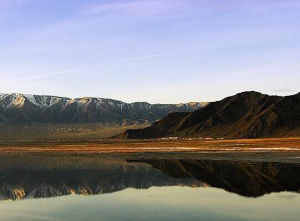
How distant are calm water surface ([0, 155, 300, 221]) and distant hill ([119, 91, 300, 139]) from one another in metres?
110

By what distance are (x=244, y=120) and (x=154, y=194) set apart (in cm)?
14577

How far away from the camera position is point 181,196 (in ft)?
95.8

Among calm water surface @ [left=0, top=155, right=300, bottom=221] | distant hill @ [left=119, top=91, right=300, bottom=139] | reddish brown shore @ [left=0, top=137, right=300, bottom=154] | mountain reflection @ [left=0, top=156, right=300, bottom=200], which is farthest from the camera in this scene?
distant hill @ [left=119, top=91, right=300, bottom=139]

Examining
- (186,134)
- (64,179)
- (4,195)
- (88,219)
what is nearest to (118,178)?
(64,179)

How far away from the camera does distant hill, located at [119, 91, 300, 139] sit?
155m

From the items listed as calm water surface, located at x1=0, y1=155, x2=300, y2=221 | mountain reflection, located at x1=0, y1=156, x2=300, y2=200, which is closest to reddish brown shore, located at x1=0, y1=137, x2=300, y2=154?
mountain reflection, located at x1=0, y1=156, x2=300, y2=200

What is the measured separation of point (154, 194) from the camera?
3058cm

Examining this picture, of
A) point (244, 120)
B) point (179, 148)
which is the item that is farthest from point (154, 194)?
point (244, 120)

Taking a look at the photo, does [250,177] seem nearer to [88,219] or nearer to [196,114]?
[88,219]

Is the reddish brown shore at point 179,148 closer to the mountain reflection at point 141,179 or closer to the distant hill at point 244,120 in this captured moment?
the mountain reflection at point 141,179

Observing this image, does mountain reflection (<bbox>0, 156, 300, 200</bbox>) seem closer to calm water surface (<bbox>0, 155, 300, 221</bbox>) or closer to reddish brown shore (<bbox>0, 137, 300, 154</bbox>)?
calm water surface (<bbox>0, 155, 300, 221</bbox>)

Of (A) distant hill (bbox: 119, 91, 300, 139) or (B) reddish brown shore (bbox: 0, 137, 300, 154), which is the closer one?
(B) reddish brown shore (bbox: 0, 137, 300, 154)

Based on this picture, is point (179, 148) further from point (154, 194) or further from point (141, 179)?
point (154, 194)

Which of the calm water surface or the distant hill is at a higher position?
the distant hill
